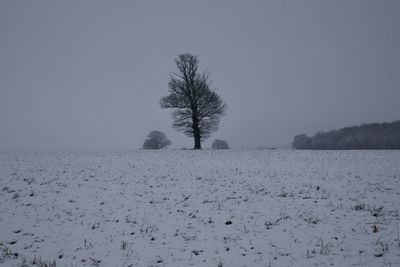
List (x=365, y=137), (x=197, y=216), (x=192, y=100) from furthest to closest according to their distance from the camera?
1. (x=365, y=137)
2. (x=192, y=100)
3. (x=197, y=216)

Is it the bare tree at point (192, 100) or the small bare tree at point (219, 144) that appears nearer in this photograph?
the bare tree at point (192, 100)

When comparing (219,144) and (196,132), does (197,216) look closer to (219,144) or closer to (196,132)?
(196,132)

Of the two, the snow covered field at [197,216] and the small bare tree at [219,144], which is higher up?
the small bare tree at [219,144]

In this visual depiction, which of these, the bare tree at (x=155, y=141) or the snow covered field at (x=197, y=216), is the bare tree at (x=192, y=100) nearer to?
the snow covered field at (x=197, y=216)

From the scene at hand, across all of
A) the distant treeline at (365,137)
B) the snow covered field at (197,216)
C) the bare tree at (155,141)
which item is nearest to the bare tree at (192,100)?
the snow covered field at (197,216)

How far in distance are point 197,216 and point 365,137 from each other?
70.8 meters

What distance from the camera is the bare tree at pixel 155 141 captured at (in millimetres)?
60781

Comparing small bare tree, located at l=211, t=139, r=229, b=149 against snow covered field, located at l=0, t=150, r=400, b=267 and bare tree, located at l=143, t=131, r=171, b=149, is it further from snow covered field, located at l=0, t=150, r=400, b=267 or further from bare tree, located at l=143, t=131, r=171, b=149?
snow covered field, located at l=0, t=150, r=400, b=267

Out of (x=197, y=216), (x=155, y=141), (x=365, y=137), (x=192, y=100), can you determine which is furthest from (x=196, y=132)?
(x=365, y=137)

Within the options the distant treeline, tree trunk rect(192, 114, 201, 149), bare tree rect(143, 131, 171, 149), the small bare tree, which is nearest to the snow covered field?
tree trunk rect(192, 114, 201, 149)

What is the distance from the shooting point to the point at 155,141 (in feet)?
200

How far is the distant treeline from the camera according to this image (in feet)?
188

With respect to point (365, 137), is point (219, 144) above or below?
below

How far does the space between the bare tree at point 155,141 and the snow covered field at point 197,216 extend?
43.4m
